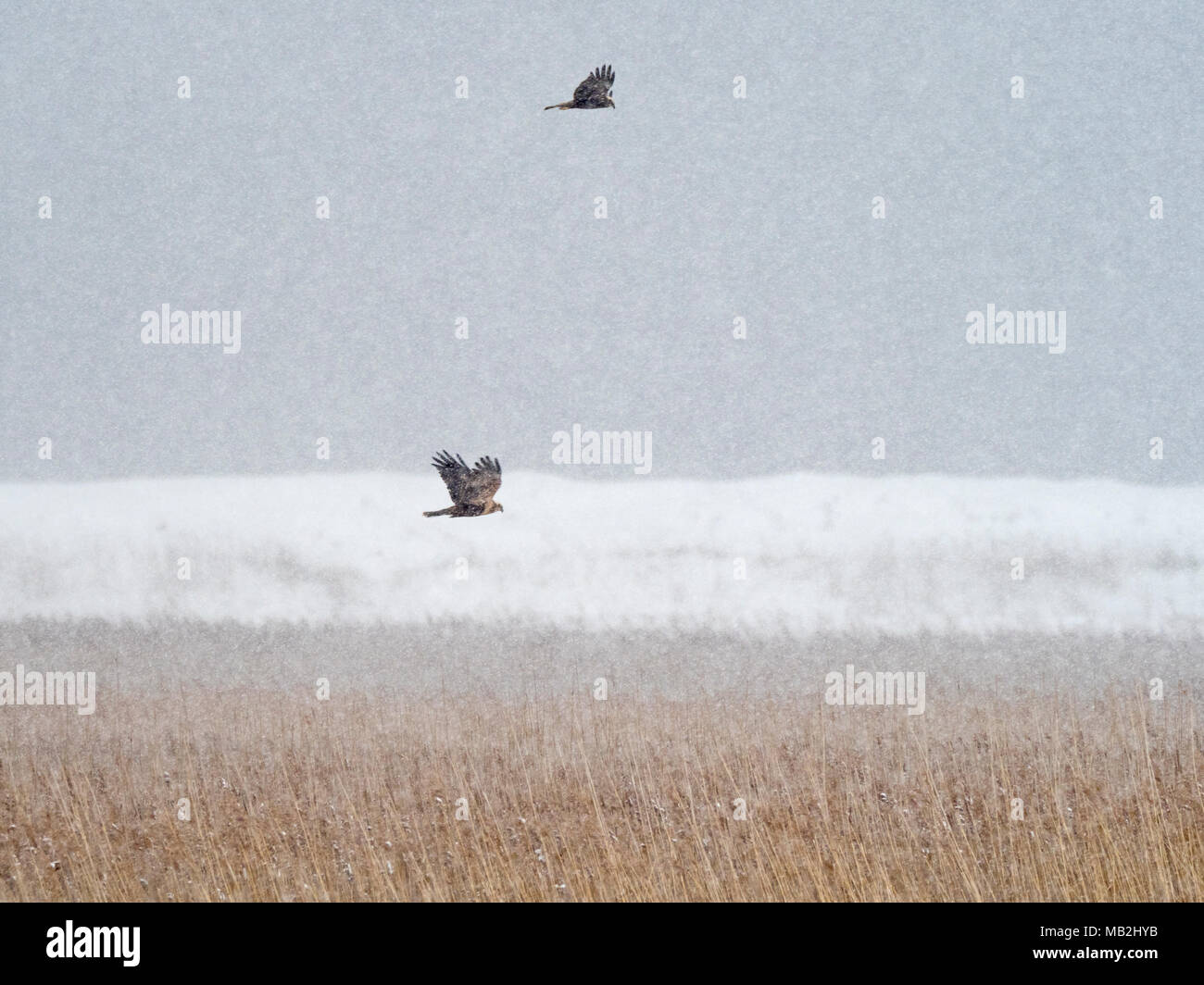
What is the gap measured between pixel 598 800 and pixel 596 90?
243cm

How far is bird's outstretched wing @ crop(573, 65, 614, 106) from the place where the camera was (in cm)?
322

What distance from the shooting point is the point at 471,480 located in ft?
10.4

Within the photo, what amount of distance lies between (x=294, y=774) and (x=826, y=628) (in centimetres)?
186

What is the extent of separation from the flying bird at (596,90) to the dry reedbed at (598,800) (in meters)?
2.07
